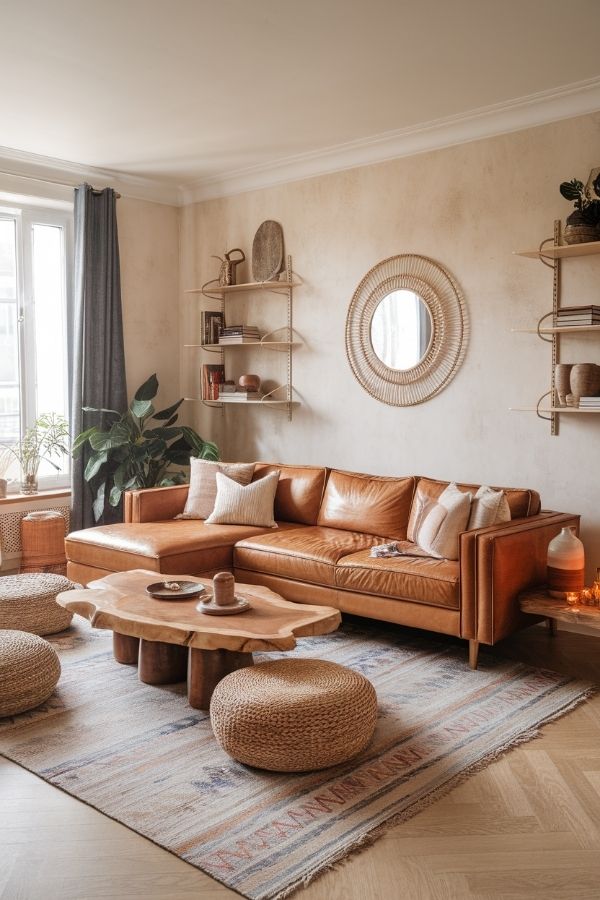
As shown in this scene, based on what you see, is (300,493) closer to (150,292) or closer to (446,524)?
(446,524)

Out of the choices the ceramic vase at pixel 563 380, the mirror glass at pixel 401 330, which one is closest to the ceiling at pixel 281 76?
the mirror glass at pixel 401 330

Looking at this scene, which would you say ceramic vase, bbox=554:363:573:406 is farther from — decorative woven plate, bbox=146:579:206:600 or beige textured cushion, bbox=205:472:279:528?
decorative woven plate, bbox=146:579:206:600

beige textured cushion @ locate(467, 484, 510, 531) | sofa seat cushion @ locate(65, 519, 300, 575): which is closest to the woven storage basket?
sofa seat cushion @ locate(65, 519, 300, 575)

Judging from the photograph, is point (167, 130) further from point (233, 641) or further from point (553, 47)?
point (233, 641)

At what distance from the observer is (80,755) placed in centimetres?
291

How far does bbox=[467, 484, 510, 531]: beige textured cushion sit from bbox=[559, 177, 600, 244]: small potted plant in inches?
51.9

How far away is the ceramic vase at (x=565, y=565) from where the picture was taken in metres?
3.77

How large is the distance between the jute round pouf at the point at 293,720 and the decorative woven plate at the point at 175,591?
727 millimetres

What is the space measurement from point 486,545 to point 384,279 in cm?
214

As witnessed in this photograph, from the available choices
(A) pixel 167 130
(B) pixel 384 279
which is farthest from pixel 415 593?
(A) pixel 167 130

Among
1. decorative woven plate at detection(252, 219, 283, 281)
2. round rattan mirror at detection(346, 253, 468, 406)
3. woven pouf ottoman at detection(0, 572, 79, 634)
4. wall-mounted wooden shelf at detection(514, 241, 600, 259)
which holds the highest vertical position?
decorative woven plate at detection(252, 219, 283, 281)

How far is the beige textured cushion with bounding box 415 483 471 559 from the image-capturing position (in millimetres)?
4047

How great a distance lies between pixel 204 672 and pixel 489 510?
1.58 m

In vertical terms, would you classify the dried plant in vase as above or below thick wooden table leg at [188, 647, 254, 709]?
above
